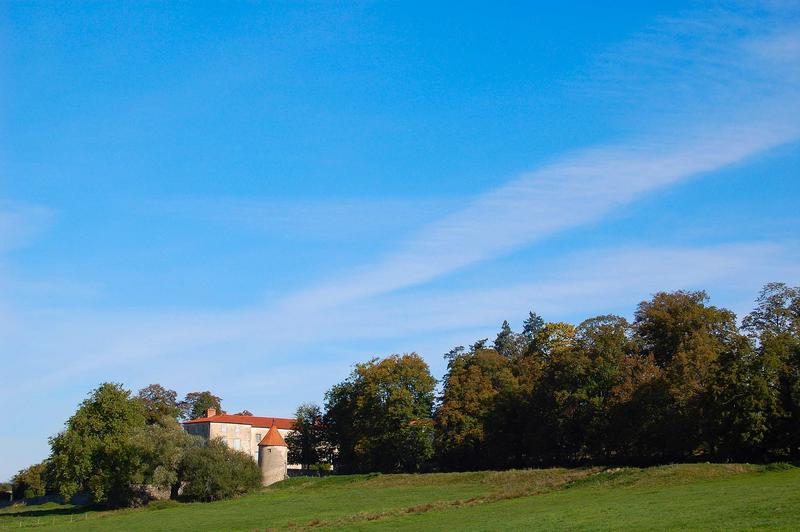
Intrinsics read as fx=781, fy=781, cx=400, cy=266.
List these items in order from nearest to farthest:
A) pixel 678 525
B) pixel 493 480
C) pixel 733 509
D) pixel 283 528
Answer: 1. pixel 678 525
2. pixel 733 509
3. pixel 283 528
4. pixel 493 480

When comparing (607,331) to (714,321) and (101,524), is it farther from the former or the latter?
(101,524)

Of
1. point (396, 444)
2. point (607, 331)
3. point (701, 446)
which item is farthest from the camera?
point (396, 444)

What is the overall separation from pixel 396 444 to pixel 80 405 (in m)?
36.2

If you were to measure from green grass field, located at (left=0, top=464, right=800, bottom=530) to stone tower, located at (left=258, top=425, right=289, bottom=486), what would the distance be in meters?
15.2

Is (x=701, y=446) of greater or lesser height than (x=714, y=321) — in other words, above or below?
below

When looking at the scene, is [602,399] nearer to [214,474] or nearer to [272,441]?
[214,474]

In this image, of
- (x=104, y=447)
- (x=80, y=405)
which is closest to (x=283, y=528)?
(x=104, y=447)

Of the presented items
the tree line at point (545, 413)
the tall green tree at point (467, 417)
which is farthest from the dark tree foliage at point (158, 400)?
the tall green tree at point (467, 417)

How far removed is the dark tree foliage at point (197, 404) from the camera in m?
147

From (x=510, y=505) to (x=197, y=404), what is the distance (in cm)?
11120

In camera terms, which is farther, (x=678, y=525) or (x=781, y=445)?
(x=781, y=445)

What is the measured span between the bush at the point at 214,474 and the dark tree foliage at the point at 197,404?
66.3 m

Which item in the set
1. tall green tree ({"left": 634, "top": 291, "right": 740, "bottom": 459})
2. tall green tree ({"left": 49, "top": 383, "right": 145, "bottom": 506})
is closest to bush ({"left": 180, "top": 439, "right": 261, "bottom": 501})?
tall green tree ({"left": 49, "top": 383, "right": 145, "bottom": 506})

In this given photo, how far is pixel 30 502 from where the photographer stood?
106062mm
